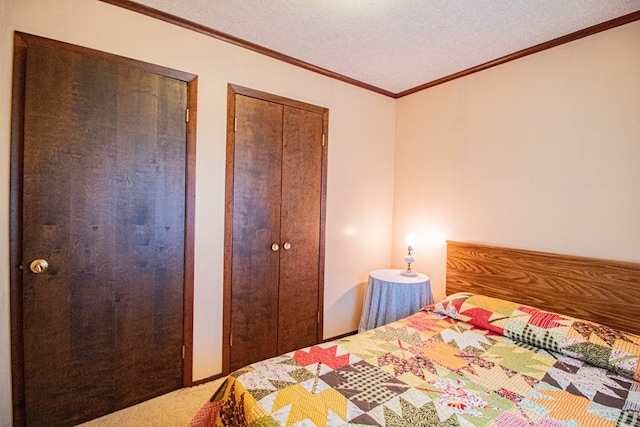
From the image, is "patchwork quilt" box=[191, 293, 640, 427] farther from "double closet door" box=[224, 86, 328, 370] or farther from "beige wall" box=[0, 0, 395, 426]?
"beige wall" box=[0, 0, 395, 426]

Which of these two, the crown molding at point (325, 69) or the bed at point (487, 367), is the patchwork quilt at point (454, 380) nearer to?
the bed at point (487, 367)

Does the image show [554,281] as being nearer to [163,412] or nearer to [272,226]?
[272,226]

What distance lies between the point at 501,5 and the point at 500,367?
1.90 metres

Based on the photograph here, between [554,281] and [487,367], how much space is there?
94 centimetres

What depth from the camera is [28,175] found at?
1.54 m

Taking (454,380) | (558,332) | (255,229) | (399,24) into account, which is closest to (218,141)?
(255,229)

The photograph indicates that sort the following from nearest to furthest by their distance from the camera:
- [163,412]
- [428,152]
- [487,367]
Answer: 1. [487,367]
2. [163,412]
3. [428,152]

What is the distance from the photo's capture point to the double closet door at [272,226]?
220 centimetres

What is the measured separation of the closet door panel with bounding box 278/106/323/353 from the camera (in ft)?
8.01

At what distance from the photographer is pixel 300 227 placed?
8.28 ft

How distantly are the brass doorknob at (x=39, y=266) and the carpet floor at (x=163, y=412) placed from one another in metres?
0.92

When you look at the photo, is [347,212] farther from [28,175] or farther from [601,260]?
[28,175]

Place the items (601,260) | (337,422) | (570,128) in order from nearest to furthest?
(337,422)
(601,260)
(570,128)

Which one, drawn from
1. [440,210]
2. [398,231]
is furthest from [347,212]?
[440,210]
